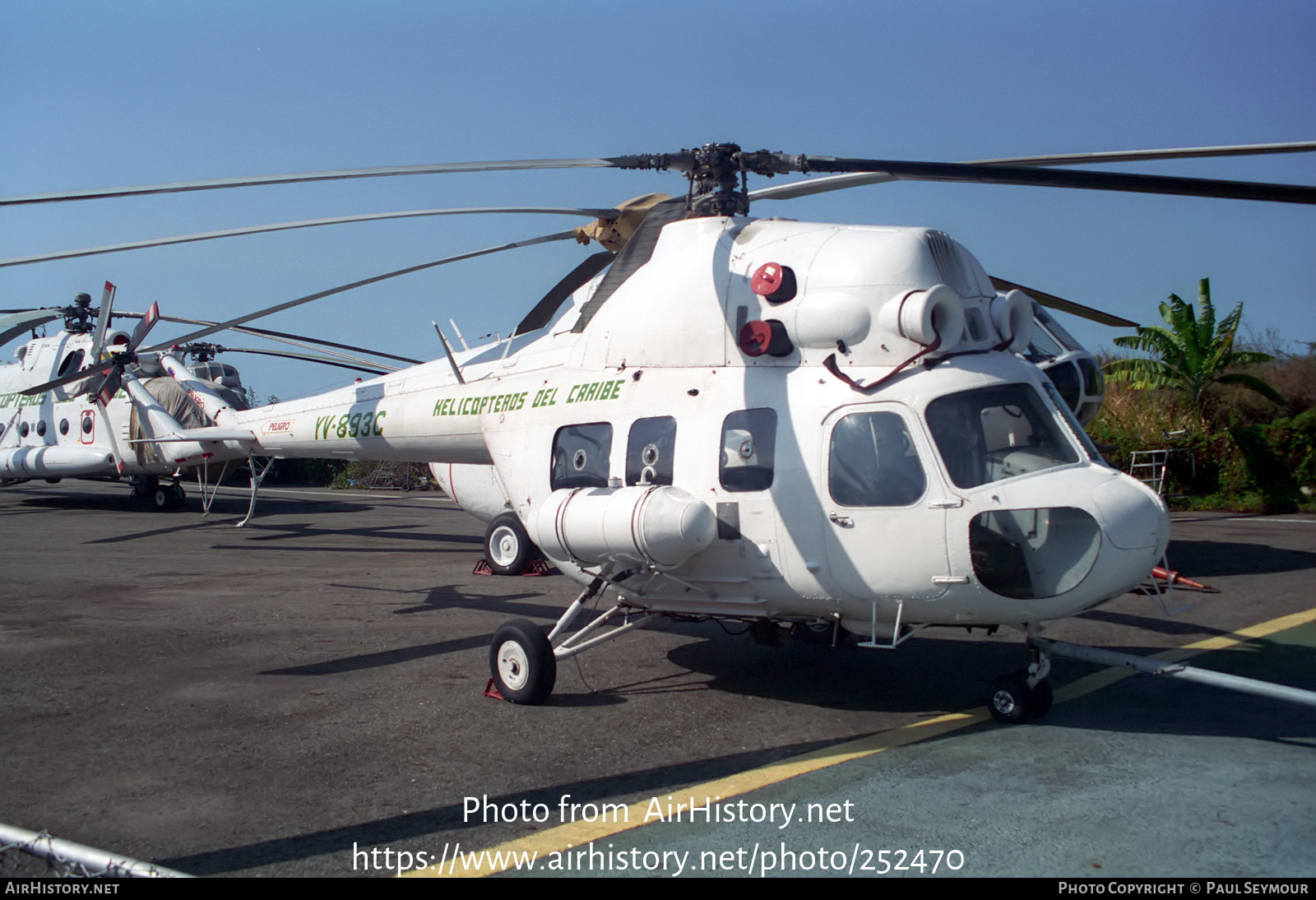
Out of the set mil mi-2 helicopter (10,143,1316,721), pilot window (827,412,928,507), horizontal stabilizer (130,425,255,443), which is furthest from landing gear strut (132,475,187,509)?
pilot window (827,412,928,507)

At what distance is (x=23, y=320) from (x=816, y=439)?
13603mm

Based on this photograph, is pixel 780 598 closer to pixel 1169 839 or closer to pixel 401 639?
pixel 1169 839

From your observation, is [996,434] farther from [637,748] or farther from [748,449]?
[637,748]

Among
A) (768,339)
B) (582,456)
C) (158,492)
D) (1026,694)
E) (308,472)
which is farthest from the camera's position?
(308,472)

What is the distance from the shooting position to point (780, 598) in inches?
267

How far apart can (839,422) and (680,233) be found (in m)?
2.28

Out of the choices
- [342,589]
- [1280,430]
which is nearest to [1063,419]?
[342,589]

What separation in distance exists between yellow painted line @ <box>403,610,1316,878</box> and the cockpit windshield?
1767 mm

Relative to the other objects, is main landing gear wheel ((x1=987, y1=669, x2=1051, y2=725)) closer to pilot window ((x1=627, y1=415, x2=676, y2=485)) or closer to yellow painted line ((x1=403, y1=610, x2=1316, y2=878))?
yellow painted line ((x1=403, y1=610, x2=1316, y2=878))

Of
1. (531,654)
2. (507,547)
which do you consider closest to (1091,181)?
(531,654)

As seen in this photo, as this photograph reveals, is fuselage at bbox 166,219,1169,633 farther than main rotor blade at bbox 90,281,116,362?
No

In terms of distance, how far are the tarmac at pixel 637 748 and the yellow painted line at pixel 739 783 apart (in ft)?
0.08

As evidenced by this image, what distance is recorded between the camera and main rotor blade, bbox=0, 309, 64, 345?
1355cm

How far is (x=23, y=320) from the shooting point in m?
14.5
